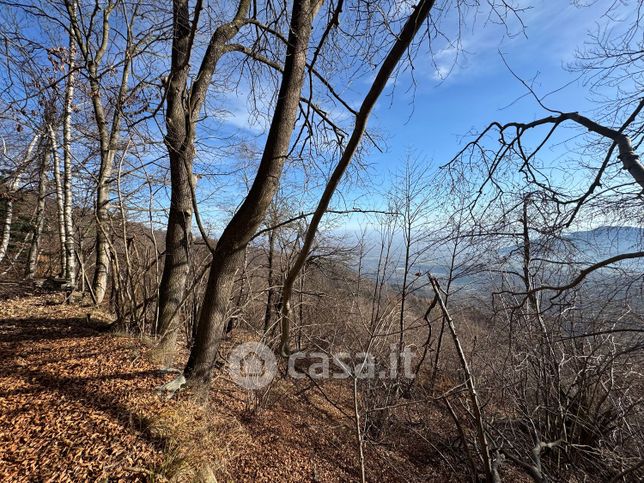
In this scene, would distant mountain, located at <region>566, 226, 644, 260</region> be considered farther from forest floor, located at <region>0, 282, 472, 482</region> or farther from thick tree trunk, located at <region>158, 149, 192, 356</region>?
thick tree trunk, located at <region>158, 149, 192, 356</region>

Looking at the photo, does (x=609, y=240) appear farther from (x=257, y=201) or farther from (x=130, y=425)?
(x=130, y=425)

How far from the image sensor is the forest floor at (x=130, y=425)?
5.88 feet

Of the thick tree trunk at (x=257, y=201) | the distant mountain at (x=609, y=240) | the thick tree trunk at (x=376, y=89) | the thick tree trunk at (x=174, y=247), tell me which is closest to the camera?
the thick tree trunk at (x=376, y=89)

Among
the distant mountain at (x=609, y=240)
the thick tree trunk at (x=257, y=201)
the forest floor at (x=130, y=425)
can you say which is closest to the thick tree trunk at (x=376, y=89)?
the thick tree trunk at (x=257, y=201)

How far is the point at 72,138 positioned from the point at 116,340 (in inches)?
234

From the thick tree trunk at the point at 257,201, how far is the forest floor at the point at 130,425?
521 mm

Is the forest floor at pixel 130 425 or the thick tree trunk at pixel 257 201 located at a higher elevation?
the thick tree trunk at pixel 257 201

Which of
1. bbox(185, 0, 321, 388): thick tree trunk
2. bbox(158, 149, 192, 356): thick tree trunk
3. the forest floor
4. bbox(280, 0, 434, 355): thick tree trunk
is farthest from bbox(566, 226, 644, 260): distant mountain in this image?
bbox(158, 149, 192, 356): thick tree trunk

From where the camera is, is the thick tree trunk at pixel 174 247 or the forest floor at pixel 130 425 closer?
the forest floor at pixel 130 425

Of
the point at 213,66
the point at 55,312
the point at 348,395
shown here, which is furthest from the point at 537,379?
the point at 55,312

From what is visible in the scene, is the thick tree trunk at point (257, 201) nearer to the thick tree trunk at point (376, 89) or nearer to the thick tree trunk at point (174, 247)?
the thick tree trunk at point (376, 89)

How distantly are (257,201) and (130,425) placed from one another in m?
1.97

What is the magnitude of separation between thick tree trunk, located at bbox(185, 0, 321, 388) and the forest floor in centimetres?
52

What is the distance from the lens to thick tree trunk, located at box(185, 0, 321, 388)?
2.68m
